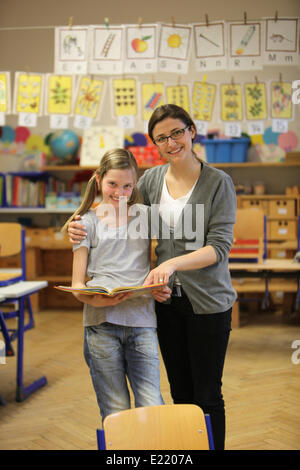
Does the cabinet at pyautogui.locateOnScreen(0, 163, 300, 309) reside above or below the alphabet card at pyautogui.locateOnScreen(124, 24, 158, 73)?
below

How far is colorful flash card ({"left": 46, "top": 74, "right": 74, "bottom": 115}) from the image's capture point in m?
3.48

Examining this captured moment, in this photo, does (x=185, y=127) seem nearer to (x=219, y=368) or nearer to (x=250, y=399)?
(x=219, y=368)

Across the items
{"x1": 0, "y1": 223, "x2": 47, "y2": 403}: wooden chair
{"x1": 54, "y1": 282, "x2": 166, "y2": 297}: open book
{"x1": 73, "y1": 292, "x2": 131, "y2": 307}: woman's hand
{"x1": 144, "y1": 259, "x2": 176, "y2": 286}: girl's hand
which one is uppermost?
{"x1": 144, "y1": 259, "x2": 176, "y2": 286}: girl's hand

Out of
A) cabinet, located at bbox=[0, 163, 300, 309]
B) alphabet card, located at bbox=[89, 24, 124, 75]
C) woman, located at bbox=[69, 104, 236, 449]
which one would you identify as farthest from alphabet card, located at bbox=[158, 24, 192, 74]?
cabinet, located at bbox=[0, 163, 300, 309]

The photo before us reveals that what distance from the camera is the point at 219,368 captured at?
5.74ft

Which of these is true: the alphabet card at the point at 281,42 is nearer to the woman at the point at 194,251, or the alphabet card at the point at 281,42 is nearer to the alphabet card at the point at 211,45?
the alphabet card at the point at 211,45

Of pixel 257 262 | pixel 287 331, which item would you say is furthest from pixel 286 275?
pixel 287 331

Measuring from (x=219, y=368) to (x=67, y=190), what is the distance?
15.6ft

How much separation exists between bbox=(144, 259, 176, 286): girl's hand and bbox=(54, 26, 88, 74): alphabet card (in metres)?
2.15

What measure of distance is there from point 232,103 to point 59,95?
4.03 ft

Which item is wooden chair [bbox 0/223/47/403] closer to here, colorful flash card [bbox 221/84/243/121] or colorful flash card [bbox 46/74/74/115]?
colorful flash card [bbox 46/74/74/115]

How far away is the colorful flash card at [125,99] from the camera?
359cm

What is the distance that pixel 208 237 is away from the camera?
5.41 feet

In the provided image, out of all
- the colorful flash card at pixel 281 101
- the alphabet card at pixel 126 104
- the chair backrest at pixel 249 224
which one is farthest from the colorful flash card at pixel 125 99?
the chair backrest at pixel 249 224
